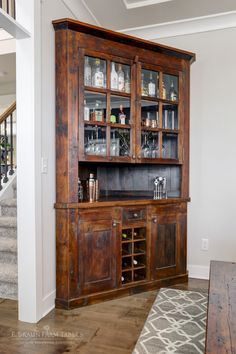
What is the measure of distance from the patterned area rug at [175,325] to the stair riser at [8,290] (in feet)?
4.02

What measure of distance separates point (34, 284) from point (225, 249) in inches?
80.8

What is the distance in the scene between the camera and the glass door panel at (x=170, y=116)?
9.55 feet

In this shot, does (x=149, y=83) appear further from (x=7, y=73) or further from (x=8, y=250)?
(x=7, y=73)

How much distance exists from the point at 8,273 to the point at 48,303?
0.53m

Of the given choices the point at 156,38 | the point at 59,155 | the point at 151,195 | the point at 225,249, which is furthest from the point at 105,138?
the point at 225,249

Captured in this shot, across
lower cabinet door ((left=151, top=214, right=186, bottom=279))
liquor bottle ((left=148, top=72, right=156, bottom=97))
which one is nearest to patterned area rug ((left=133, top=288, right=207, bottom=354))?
lower cabinet door ((left=151, top=214, right=186, bottom=279))

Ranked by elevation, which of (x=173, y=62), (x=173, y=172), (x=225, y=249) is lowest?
(x=225, y=249)

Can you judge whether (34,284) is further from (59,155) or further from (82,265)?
(59,155)

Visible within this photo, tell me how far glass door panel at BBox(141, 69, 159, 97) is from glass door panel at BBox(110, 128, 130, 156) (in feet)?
1.43

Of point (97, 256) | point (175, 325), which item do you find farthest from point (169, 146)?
point (175, 325)

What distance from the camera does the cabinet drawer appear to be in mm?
2641

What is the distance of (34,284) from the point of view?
2191mm

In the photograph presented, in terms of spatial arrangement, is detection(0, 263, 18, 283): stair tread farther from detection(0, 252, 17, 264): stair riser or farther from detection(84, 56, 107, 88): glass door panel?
detection(84, 56, 107, 88): glass door panel

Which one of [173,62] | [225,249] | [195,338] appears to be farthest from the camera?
[225,249]
